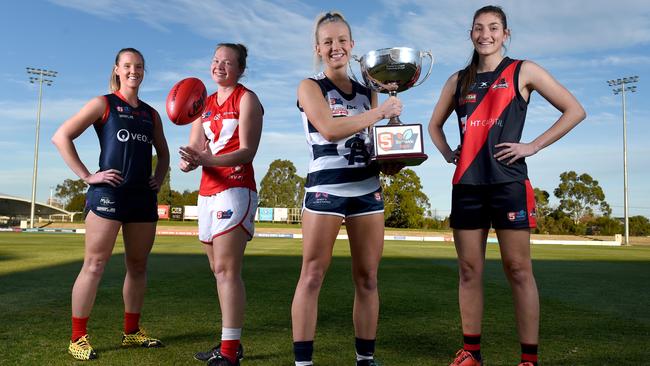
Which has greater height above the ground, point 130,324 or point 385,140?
point 385,140

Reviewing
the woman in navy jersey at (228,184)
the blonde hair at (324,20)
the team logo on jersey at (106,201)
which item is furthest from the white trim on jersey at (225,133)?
the team logo on jersey at (106,201)

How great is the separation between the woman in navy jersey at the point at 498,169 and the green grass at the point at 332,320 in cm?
72

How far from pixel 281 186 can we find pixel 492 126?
74.0 metres

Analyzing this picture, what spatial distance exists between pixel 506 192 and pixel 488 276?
822 centimetres

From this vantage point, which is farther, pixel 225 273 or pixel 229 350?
pixel 225 273

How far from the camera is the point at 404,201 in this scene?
58.7 m

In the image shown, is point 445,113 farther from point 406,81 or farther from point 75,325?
point 75,325

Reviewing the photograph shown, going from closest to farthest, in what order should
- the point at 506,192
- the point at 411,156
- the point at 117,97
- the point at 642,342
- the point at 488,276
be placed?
1. the point at 411,156
2. the point at 506,192
3. the point at 117,97
4. the point at 642,342
5. the point at 488,276

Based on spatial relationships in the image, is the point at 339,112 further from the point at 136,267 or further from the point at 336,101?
the point at 136,267

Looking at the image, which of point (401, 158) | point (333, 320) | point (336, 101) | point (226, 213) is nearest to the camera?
point (401, 158)

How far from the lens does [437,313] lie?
21.2 feet

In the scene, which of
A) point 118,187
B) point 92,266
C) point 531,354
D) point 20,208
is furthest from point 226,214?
point 20,208

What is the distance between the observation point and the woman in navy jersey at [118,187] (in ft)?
14.1

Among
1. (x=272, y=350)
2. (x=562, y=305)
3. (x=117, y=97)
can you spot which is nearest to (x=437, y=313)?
(x=562, y=305)
